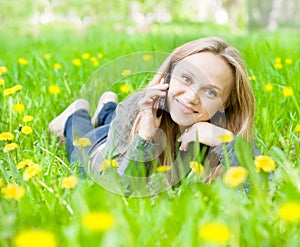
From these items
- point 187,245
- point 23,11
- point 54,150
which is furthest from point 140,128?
point 23,11

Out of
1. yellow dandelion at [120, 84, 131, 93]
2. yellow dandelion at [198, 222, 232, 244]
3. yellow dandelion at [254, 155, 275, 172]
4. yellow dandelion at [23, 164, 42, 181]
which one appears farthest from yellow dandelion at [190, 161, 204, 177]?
yellow dandelion at [120, 84, 131, 93]

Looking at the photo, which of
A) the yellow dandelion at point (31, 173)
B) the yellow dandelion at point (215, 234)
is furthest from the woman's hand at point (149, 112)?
the yellow dandelion at point (215, 234)

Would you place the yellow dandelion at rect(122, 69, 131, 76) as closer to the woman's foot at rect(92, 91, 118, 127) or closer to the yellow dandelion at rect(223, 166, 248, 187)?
the woman's foot at rect(92, 91, 118, 127)

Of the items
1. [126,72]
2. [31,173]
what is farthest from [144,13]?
[31,173]

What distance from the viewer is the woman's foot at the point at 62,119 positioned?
1.90 meters

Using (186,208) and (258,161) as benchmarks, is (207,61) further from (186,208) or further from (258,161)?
(186,208)

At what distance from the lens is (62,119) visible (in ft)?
6.41

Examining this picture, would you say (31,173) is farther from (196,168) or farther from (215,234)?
(215,234)

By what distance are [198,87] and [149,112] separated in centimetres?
16

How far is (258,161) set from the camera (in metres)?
1.13

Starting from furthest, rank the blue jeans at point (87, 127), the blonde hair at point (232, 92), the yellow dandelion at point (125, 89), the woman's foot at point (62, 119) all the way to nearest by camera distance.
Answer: the yellow dandelion at point (125, 89)
the woman's foot at point (62, 119)
the blue jeans at point (87, 127)
the blonde hair at point (232, 92)

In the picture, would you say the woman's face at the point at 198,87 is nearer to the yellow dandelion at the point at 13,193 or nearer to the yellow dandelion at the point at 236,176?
the yellow dandelion at the point at 236,176

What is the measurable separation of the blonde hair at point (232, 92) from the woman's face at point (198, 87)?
0.03 metres

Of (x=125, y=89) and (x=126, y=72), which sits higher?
(x=126, y=72)
